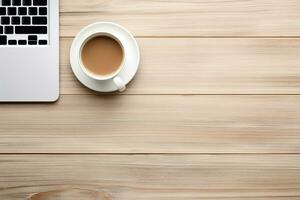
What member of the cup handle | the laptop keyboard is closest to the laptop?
the laptop keyboard

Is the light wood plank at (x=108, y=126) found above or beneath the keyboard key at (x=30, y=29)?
beneath

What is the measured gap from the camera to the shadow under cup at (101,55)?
36.1 inches

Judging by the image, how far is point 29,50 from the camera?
0.94 metres

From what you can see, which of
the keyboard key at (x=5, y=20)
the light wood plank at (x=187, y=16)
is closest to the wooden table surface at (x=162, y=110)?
the light wood plank at (x=187, y=16)

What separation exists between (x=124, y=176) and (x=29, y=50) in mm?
290

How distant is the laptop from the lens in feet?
3.05

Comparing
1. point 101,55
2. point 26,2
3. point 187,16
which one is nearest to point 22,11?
point 26,2

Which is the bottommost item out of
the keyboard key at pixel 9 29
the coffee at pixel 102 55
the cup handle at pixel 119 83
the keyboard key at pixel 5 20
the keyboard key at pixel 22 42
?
the cup handle at pixel 119 83

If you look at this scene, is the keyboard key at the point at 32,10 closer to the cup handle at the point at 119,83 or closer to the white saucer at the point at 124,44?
the white saucer at the point at 124,44

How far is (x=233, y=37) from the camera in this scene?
3.14 feet

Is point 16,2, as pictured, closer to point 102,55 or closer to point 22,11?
point 22,11

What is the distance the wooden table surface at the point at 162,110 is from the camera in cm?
95

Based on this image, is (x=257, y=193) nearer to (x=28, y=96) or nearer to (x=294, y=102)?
(x=294, y=102)

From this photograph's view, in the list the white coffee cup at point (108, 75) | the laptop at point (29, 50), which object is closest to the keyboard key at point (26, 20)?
the laptop at point (29, 50)
